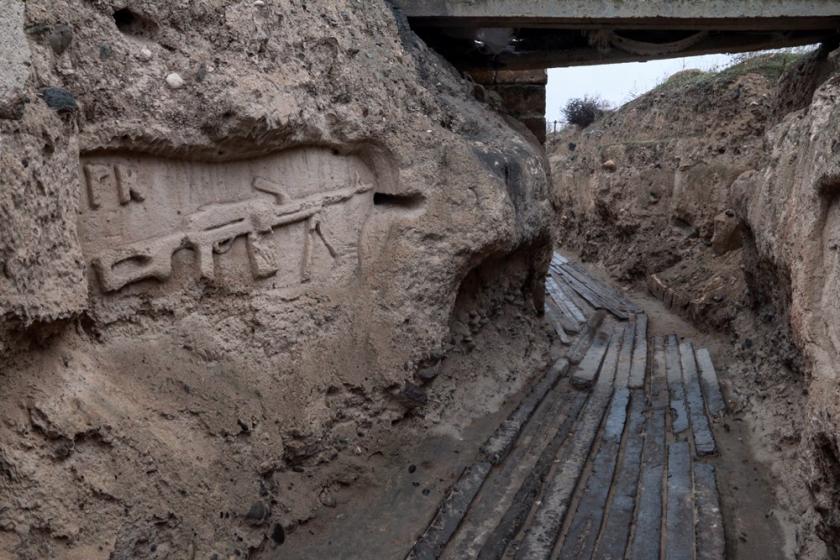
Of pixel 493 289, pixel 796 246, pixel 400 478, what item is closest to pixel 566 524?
pixel 400 478

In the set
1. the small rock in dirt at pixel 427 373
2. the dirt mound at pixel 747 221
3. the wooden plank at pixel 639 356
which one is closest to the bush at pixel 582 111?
the dirt mound at pixel 747 221

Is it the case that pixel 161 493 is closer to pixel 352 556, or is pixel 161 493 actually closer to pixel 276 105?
pixel 352 556

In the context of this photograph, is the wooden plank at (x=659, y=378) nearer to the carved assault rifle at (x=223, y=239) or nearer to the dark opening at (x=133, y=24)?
the carved assault rifle at (x=223, y=239)

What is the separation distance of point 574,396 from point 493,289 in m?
1.26

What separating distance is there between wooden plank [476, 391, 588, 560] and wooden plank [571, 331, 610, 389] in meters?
0.97

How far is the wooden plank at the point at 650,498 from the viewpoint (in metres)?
4.19

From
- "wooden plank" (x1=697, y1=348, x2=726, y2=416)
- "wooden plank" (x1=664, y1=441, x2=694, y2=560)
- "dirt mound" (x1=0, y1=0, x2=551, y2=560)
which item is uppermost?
"dirt mound" (x1=0, y1=0, x2=551, y2=560)

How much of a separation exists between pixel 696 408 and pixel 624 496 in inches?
75.1

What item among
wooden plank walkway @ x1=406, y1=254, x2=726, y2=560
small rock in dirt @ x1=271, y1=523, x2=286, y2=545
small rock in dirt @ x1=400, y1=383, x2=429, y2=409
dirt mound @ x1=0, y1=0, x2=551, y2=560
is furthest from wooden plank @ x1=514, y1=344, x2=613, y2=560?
small rock in dirt @ x1=271, y1=523, x2=286, y2=545

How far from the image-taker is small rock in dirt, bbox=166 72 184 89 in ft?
12.7

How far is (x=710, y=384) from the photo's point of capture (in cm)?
700

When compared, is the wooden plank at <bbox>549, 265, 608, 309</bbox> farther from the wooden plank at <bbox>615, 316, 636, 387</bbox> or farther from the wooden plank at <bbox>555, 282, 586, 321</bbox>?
the wooden plank at <bbox>615, 316, 636, 387</bbox>

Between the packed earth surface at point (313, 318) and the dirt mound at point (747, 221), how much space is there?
5 centimetres

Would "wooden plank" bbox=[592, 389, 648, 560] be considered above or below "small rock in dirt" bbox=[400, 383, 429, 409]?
below
